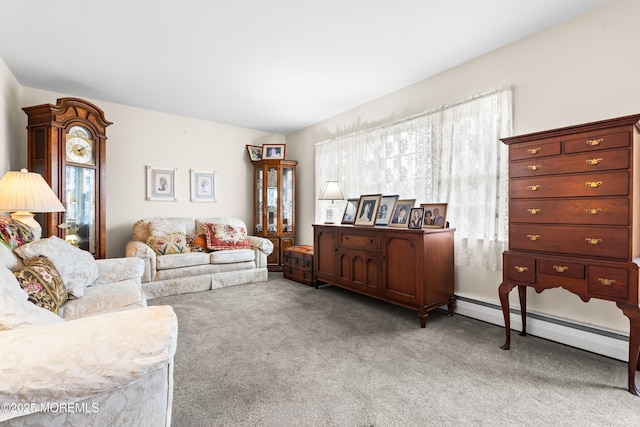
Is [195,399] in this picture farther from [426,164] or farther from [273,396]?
[426,164]

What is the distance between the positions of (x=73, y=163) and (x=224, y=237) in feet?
6.51

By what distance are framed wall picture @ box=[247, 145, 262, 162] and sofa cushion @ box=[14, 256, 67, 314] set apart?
150 inches

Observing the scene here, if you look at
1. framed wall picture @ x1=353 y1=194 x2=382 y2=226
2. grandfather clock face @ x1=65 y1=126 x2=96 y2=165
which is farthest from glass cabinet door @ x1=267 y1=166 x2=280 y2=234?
grandfather clock face @ x1=65 y1=126 x2=96 y2=165

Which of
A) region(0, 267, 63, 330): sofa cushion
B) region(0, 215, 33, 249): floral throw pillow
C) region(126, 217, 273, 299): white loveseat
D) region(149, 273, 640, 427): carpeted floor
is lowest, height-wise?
region(149, 273, 640, 427): carpeted floor

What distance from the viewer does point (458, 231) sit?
10.1 feet

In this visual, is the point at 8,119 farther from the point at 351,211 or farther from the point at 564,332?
the point at 564,332

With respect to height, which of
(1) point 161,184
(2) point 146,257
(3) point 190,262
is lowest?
(3) point 190,262

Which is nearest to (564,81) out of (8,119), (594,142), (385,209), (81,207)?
(594,142)

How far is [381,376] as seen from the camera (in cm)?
191

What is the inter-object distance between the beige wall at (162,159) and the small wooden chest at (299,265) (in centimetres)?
133

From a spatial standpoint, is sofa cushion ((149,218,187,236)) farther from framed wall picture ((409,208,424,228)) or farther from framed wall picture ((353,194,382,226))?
framed wall picture ((409,208,424,228))

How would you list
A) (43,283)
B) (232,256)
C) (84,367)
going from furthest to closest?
(232,256) → (43,283) → (84,367)

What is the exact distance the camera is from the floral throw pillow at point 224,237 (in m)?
4.40

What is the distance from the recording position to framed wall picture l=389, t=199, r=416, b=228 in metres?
3.21
